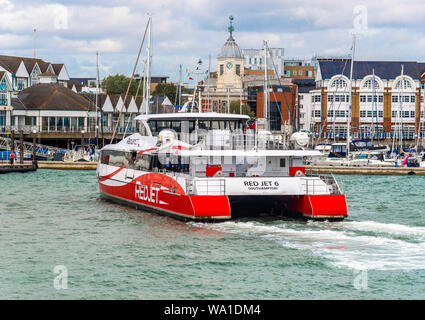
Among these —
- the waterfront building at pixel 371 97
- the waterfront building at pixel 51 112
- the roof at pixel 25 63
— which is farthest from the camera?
the waterfront building at pixel 371 97

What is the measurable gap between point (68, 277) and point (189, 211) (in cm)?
749

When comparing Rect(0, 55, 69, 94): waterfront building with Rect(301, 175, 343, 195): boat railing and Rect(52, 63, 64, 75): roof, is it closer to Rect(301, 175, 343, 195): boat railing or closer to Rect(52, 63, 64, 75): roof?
Rect(52, 63, 64, 75): roof

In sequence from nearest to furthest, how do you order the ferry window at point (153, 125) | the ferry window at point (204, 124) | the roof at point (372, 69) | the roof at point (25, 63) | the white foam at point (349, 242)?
the white foam at point (349, 242), the ferry window at point (204, 124), the ferry window at point (153, 125), the roof at point (25, 63), the roof at point (372, 69)

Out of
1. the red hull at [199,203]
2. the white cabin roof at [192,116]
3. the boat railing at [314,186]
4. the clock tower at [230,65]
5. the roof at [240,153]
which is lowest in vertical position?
the red hull at [199,203]

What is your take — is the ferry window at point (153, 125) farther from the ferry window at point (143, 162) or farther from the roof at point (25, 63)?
the roof at point (25, 63)

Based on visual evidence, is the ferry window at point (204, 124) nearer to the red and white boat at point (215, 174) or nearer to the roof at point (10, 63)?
the red and white boat at point (215, 174)

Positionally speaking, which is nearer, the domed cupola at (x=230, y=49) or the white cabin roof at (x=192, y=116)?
the white cabin roof at (x=192, y=116)

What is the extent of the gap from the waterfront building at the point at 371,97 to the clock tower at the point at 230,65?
33647mm

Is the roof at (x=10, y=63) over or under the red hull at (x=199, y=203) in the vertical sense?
over

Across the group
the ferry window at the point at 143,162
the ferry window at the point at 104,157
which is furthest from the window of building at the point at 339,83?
the ferry window at the point at 143,162

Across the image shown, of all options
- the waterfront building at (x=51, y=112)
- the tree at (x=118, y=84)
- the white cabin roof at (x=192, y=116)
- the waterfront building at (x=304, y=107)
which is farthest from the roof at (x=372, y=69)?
the white cabin roof at (x=192, y=116)

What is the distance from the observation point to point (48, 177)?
49.9 meters

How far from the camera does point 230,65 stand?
5379 inches

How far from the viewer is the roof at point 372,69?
101 meters
